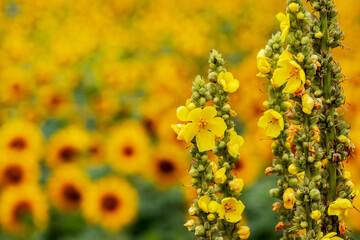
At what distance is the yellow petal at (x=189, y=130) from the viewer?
1.23 metres

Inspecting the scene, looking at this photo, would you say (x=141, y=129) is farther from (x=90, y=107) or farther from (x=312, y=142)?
(x=312, y=142)

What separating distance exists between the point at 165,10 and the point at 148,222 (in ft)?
13.6

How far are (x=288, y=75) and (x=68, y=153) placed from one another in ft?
9.25

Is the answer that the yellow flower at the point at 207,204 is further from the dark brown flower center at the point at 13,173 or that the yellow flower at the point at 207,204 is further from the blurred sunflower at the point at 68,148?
the blurred sunflower at the point at 68,148

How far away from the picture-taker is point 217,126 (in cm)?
122

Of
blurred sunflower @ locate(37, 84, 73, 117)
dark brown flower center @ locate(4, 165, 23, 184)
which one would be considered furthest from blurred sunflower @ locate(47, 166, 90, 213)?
blurred sunflower @ locate(37, 84, 73, 117)

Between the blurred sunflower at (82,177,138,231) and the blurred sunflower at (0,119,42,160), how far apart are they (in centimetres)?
53

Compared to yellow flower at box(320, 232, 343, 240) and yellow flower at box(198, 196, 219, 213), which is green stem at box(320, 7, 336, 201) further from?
yellow flower at box(198, 196, 219, 213)

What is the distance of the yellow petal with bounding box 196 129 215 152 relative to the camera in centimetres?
123

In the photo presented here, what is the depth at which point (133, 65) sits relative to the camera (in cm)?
505

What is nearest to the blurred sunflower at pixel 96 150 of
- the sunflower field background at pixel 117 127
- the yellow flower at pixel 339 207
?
the sunflower field background at pixel 117 127

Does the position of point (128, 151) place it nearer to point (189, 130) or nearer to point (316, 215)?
point (189, 130)

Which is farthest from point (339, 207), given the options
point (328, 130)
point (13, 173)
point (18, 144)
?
point (18, 144)

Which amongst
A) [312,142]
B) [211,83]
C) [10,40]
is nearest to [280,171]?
[312,142]
